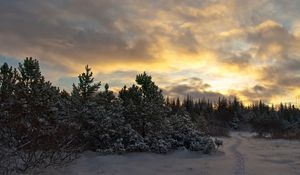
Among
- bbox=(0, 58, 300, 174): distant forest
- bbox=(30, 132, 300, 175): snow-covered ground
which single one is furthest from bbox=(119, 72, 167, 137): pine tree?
bbox=(30, 132, 300, 175): snow-covered ground

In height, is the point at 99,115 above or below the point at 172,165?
above

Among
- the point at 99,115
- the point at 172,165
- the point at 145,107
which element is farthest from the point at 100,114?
the point at 172,165

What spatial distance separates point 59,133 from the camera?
67.7 feet

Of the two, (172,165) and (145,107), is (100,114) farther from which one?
(172,165)

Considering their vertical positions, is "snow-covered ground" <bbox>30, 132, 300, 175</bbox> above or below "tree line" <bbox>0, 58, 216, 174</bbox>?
below

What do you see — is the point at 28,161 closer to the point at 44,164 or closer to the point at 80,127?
the point at 44,164

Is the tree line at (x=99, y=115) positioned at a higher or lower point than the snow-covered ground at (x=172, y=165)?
higher

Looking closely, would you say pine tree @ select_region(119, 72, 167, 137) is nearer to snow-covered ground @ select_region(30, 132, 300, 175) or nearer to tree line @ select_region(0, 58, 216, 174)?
tree line @ select_region(0, 58, 216, 174)

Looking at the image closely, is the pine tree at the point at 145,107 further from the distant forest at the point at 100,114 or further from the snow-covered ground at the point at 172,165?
the snow-covered ground at the point at 172,165

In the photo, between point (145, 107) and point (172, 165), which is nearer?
point (172, 165)

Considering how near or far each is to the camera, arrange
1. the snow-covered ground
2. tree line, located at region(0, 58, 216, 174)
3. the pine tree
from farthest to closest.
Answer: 1. the pine tree
2. tree line, located at region(0, 58, 216, 174)
3. the snow-covered ground

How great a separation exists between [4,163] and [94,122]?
10580mm

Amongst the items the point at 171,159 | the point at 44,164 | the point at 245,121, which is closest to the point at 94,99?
the point at 171,159

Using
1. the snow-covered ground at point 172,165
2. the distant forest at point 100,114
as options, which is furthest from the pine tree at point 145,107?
the snow-covered ground at point 172,165
